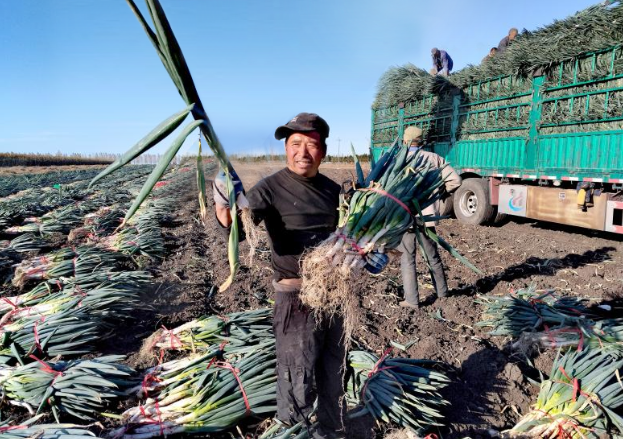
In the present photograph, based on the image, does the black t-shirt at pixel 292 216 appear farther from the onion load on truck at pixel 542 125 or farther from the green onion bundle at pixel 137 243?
the onion load on truck at pixel 542 125

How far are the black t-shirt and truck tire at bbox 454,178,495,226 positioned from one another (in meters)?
6.98

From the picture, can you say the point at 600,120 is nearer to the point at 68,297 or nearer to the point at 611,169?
the point at 611,169

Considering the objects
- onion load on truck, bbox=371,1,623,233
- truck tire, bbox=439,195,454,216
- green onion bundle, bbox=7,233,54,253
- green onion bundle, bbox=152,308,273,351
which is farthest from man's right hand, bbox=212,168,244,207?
truck tire, bbox=439,195,454,216

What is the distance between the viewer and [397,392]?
2.34 meters

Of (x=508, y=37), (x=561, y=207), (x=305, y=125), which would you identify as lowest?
(x=561, y=207)

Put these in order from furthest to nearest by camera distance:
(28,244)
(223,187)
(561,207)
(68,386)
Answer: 1. (561,207)
2. (28,244)
3. (68,386)
4. (223,187)

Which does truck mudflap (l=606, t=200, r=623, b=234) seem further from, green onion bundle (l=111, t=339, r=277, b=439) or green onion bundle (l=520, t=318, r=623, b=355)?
green onion bundle (l=111, t=339, r=277, b=439)

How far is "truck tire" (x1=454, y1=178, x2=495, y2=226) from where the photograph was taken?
8133mm

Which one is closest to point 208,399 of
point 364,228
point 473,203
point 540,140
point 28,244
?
point 364,228

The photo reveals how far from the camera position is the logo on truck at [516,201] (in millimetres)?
7457

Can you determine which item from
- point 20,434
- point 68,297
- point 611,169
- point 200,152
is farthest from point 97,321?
point 611,169

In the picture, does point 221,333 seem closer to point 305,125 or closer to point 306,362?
point 306,362

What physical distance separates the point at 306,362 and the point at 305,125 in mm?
1173

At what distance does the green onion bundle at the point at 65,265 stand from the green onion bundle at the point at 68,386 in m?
1.88
